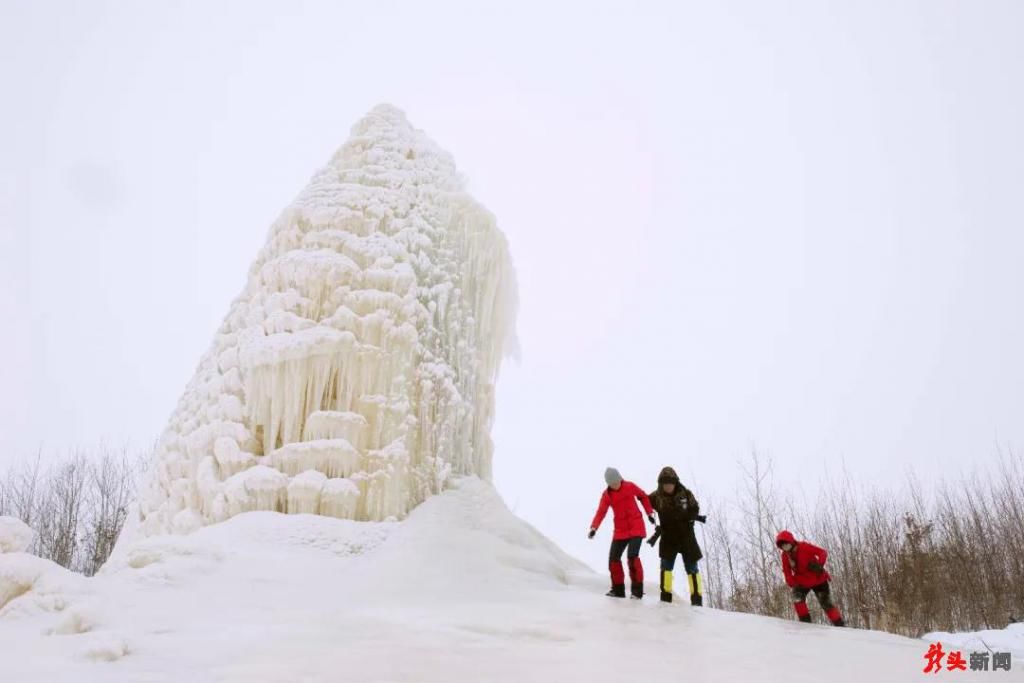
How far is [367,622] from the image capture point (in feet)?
13.9

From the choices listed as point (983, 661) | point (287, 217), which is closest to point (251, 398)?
point (287, 217)

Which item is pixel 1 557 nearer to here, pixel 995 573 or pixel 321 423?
pixel 321 423

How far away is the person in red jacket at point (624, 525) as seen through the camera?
6.55 m

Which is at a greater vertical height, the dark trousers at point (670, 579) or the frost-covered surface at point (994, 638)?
the dark trousers at point (670, 579)

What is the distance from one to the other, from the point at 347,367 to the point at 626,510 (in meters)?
4.02

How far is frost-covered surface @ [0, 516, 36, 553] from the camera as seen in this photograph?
5.05 metres

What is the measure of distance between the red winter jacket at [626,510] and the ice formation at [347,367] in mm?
2480

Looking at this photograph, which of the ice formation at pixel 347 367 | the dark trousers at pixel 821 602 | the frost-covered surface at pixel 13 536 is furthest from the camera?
the ice formation at pixel 347 367

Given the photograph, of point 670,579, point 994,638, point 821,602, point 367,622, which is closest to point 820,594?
point 821,602

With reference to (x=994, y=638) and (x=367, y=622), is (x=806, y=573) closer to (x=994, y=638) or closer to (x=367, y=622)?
(x=367, y=622)

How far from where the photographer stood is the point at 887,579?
18016 mm
